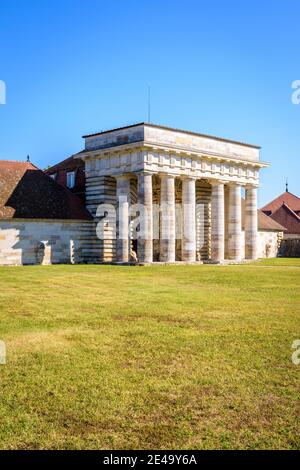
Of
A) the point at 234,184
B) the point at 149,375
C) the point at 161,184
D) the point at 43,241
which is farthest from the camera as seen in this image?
the point at 234,184

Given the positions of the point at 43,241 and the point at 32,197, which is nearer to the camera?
the point at 43,241

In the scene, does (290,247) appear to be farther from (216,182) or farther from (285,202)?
(216,182)

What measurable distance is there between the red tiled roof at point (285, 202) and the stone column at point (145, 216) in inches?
1655

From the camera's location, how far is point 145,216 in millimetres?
37719

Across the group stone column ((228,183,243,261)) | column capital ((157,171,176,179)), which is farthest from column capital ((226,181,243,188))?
column capital ((157,171,176,179))

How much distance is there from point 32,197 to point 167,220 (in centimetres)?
1004

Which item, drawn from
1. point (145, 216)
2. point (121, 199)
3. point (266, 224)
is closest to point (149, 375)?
point (145, 216)

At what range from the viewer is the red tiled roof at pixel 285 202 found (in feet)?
248

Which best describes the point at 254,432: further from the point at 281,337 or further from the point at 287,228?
the point at 287,228

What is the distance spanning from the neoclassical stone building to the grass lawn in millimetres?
23813

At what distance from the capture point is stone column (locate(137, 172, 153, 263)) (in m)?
37.9

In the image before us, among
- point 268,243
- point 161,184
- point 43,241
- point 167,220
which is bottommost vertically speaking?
point 268,243

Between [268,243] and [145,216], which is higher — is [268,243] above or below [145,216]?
below

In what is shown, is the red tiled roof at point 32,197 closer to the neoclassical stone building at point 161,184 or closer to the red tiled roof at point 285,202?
the neoclassical stone building at point 161,184
